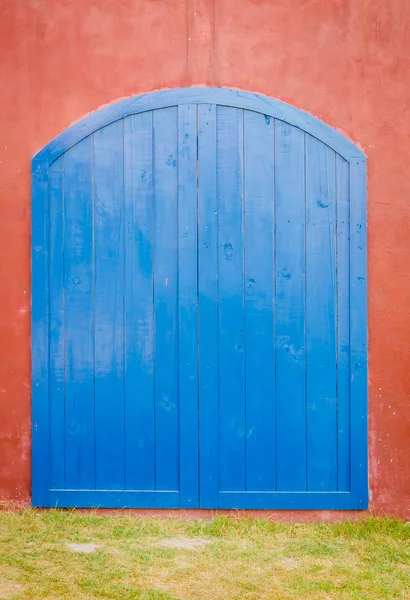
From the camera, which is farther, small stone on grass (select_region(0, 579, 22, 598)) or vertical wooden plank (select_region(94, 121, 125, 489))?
vertical wooden plank (select_region(94, 121, 125, 489))

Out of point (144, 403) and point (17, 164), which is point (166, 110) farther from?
point (144, 403)

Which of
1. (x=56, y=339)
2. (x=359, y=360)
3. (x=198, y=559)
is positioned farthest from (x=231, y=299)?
(x=198, y=559)

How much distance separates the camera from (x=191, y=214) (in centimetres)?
439

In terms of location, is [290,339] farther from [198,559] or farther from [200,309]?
[198,559]

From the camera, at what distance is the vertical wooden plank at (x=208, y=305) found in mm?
4363

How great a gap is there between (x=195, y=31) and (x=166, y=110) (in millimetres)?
511

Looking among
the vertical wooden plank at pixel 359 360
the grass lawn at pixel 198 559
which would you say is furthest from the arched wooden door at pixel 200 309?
the grass lawn at pixel 198 559

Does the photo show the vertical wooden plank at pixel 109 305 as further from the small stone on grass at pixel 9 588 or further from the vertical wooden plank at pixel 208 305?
the small stone on grass at pixel 9 588

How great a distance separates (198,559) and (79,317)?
5.13 feet

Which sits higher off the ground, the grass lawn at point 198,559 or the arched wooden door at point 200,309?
the arched wooden door at point 200,309

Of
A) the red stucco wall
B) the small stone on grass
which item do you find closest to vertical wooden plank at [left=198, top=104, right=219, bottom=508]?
the red stucco wall

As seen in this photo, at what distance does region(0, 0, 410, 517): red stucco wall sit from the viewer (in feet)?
14.3

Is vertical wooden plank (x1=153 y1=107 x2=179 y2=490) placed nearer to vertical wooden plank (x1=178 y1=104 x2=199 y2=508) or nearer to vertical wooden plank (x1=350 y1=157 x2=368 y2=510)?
vertical wooden plank (x1=178 y1=104 x2=199 y2=508)

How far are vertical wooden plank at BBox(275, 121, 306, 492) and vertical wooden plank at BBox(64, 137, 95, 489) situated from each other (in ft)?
3.68
